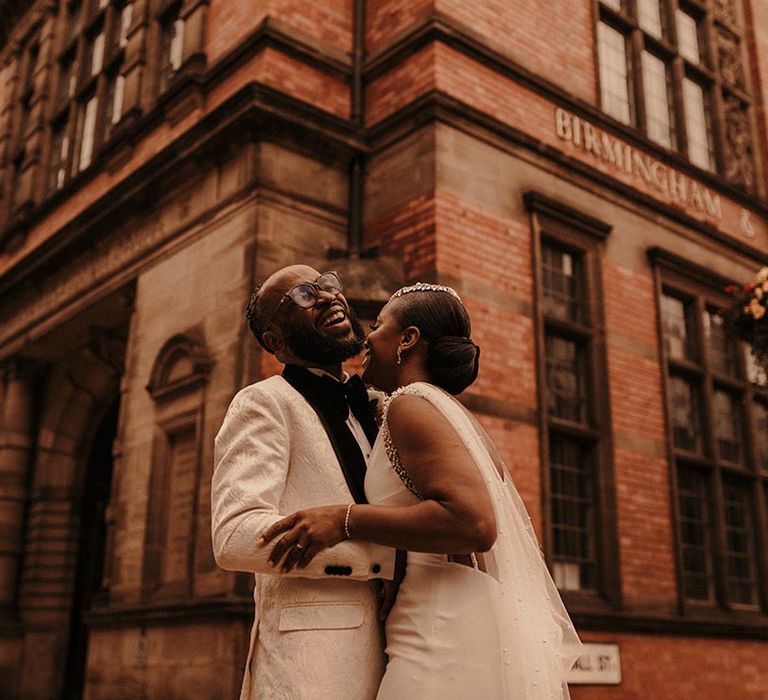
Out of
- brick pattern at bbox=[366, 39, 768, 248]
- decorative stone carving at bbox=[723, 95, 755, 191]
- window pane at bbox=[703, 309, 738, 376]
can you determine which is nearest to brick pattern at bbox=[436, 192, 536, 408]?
brick pattern at bbox=[366, 39, 768, 248]

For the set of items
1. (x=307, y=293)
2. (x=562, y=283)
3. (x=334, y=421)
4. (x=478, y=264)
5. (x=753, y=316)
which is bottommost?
(x=334, y=421)

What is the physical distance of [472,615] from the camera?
215 centimetres

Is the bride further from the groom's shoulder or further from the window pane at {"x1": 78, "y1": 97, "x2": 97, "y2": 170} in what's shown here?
the window pane at {"x1": 78, "y1": 97, "x2": 97, "y2": 170}

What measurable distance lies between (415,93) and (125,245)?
12.4ft

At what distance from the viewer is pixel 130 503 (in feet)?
29.1

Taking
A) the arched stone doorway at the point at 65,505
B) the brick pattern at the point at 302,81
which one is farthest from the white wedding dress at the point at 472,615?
the arched stone doorway at the point at 65,505

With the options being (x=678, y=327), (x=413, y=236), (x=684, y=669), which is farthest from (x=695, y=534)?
(x=413, y=236)

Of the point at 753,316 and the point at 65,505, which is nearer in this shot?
the point at 753,316

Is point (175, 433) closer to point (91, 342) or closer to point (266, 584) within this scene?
point (91, 342)

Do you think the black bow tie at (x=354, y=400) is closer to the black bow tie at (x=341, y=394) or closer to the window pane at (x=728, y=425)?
the black bow tie at (x=341, y=394)

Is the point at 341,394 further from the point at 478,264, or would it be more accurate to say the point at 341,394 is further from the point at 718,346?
the point at 718,346

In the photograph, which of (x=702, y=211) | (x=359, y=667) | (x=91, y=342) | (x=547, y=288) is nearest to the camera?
(x=359, y=667)

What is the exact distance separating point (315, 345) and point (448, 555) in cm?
73

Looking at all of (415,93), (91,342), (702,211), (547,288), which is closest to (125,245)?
(91,342)
